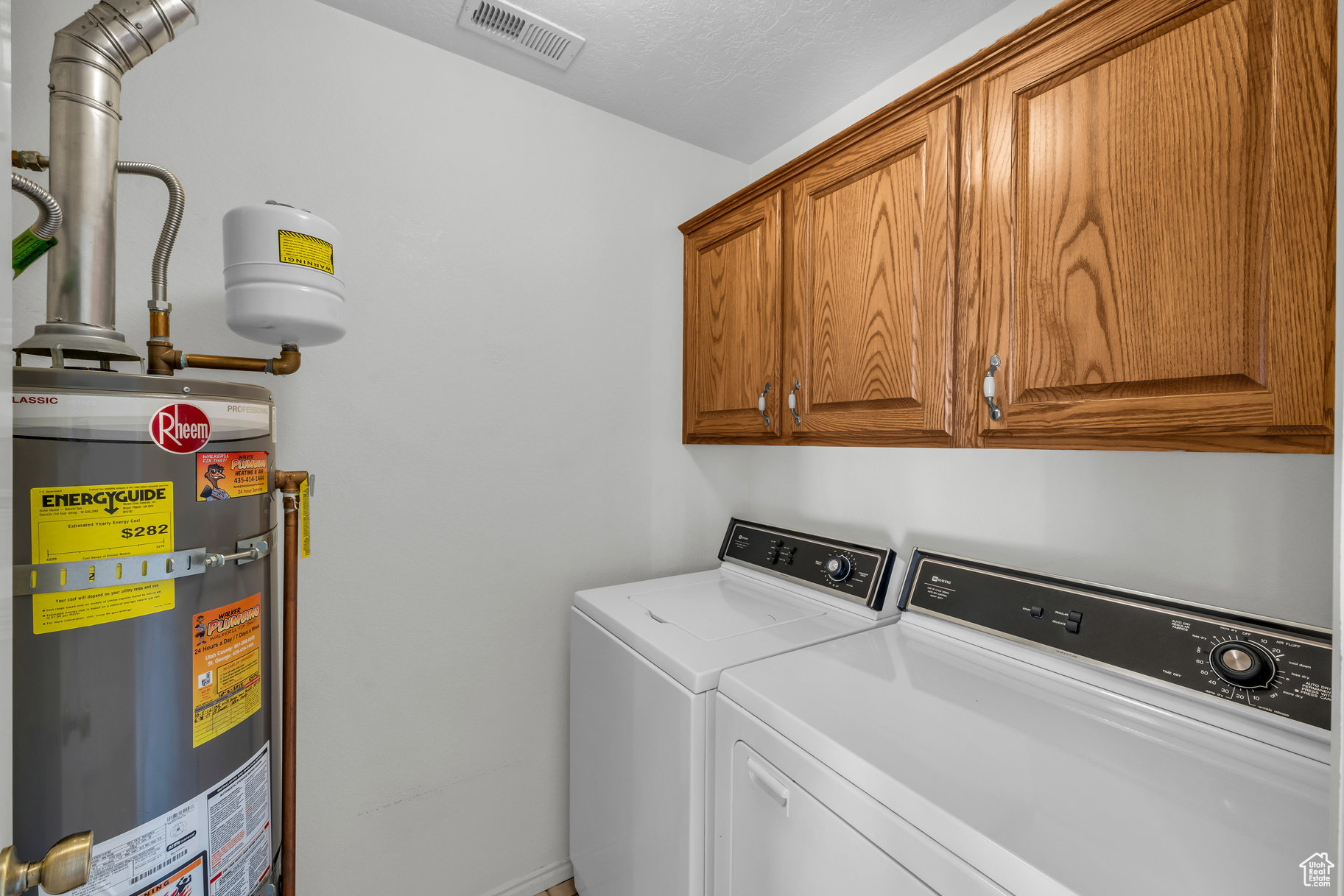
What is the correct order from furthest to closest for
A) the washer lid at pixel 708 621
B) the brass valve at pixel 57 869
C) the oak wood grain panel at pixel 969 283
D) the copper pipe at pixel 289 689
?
1. the washer lid at pixel 708 621
2. the oak wood grain panel at pixel 969 283
3. the copper pipe at pixel 289 689
4. the brass valve at pixel 57 869

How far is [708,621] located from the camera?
4.70 feet

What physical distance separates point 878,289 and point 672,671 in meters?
0.99

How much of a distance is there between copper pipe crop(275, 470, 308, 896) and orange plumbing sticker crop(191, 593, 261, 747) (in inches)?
4.9

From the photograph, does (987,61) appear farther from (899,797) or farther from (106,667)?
(106,667)

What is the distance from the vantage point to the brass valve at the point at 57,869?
44 centimetres

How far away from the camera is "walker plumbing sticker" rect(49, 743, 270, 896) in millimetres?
685

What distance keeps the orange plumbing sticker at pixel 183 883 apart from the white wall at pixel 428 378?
0.71 metres

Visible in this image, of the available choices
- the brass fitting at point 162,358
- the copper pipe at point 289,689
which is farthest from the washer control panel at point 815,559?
the brass fitting at point 162,358

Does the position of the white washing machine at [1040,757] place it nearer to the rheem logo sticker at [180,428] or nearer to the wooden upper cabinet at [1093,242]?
the wooden upper cabinet at [1093,242]

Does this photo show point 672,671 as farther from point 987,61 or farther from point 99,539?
point 987,61

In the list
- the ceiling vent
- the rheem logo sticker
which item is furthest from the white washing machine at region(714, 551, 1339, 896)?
the ceiling vent

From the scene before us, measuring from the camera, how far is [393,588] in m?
1.52

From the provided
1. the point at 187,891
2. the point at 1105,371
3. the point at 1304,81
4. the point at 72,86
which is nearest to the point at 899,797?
the point at 1105,371

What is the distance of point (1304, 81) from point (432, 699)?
2.12 metres
